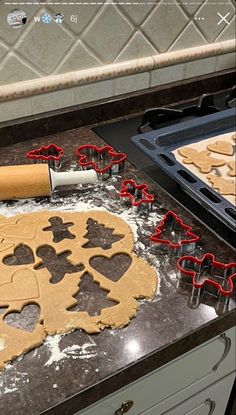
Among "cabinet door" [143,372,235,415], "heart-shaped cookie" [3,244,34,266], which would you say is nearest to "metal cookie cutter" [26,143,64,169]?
"heart-shaped cookie" [3,244,34,266]

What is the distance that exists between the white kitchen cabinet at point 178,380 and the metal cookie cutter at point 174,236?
0.14 m

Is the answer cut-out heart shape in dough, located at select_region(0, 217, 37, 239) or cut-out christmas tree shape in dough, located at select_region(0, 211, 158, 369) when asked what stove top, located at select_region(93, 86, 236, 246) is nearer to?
cut-out christmas tree shape in dough, located at select_region(0, 211, 158, 369)

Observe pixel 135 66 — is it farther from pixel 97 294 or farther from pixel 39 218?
pixel 97 294

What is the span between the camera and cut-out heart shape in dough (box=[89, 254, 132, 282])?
2.42 feet

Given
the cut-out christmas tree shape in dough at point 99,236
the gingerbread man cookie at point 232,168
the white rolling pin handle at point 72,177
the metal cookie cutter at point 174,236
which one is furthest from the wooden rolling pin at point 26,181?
the gingerbread man cookie at point 232,168

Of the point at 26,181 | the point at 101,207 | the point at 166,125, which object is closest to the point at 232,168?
the point at 166,125

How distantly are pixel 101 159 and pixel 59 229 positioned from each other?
0.22 m

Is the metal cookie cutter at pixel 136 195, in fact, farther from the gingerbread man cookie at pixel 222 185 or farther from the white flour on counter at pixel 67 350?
the white flour on counter at pixel 67 350

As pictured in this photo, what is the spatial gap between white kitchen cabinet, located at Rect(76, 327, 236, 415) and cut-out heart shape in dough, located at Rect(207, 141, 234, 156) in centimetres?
40

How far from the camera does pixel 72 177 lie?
88 cm

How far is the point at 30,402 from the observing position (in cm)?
58

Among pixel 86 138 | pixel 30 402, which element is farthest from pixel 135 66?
pixel 30 402

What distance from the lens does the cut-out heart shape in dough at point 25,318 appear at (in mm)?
656

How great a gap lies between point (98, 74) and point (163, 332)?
59cm
